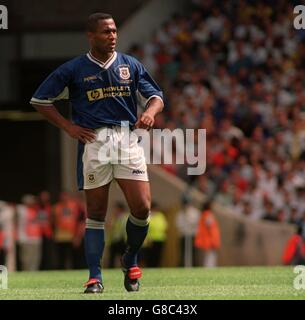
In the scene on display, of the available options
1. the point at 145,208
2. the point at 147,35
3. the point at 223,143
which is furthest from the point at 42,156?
the point at 145,208

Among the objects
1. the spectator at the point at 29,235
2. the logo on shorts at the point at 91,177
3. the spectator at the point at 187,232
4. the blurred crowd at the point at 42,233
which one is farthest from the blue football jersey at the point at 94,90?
the spectator at the point at 29,235

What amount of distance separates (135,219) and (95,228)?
1.28 feet

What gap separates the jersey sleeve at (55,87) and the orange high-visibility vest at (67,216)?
Result: 13.7 metres

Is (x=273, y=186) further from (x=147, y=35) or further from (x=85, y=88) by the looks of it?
(x=85, y=88)

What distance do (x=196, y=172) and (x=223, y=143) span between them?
2.96ft

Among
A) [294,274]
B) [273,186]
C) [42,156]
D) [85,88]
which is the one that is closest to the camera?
[85,88]

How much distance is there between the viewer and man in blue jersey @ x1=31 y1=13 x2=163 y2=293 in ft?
32.6

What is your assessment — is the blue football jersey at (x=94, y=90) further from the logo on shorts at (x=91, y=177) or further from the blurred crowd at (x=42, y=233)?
the blurred crowd at (x=42, y=233)

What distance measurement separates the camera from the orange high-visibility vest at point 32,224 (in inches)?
946

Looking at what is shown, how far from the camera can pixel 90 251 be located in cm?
1001

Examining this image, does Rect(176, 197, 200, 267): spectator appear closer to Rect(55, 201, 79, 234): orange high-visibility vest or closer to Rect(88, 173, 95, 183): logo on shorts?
Rect(55, 201, 79, 234): orange high-visibility vest

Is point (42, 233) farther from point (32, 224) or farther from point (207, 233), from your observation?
point (207, 233)

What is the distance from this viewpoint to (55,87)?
9961 mm

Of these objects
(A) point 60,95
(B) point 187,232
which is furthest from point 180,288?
(B) point 187,232
